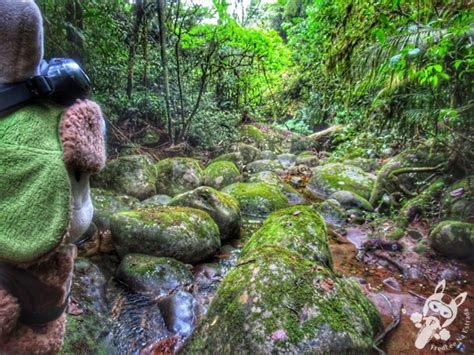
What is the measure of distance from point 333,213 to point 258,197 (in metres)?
1.59

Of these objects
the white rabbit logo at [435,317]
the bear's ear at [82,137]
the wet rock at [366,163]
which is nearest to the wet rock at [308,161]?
the wet rock at [366,163]

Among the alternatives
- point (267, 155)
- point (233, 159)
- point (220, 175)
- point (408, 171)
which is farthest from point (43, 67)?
point (267, 155)

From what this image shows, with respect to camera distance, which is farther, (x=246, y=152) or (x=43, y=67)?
(x=246, y=152)

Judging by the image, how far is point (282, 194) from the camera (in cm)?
675

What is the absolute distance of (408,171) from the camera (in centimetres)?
533

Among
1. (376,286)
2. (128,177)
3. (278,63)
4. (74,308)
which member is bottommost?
(128,177)

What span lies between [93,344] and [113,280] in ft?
3.67

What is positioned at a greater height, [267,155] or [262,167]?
[262,167]

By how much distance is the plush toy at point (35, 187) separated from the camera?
89 centimetres

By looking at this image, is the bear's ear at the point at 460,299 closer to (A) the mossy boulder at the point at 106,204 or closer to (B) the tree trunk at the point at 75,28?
(A) the mossy boulder at the point at 106,204

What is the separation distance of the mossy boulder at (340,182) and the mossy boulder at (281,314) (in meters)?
5.24

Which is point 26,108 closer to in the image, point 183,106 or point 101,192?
point 101,192

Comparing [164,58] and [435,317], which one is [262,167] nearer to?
[164,58]

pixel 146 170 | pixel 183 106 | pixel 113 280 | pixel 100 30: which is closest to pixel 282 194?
pixel 146 170
